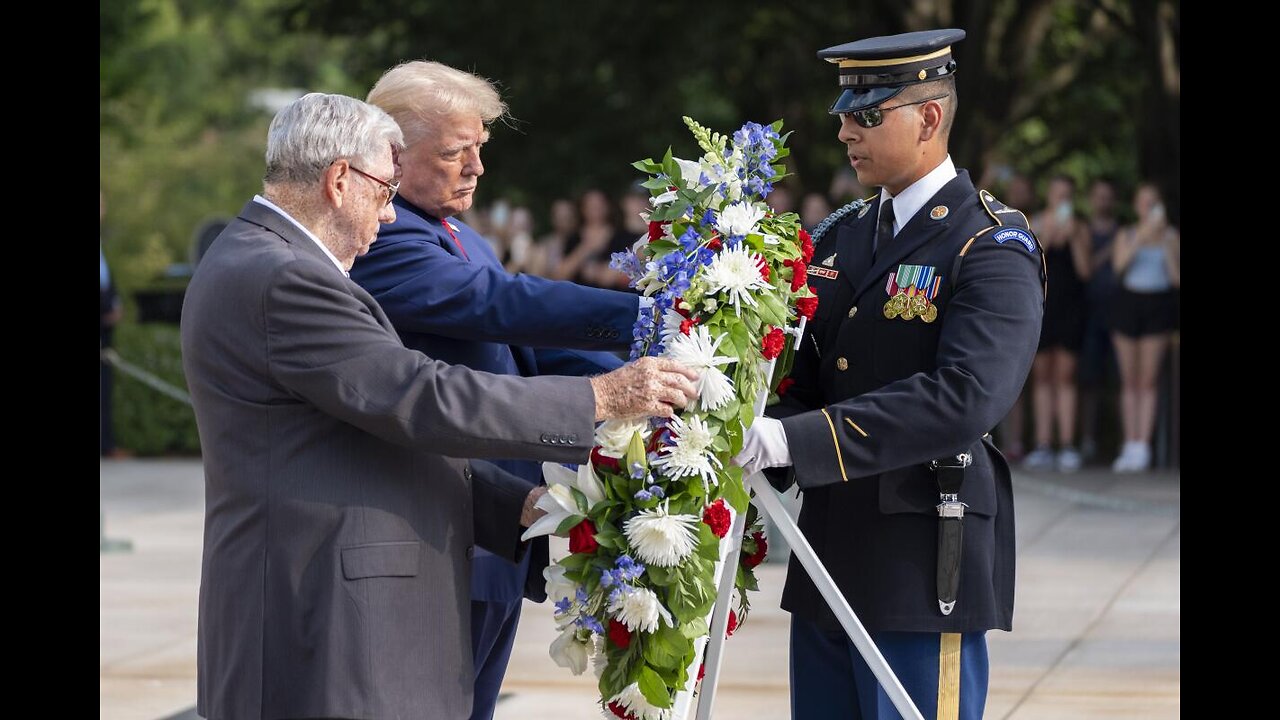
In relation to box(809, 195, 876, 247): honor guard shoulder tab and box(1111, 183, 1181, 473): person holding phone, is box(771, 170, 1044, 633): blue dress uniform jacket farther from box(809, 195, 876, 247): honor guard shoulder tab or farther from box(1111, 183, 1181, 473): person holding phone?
box(1111, 183, 1181, 473): person holding phone

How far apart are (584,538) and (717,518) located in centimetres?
29

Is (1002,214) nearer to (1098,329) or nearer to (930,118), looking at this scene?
(930,118)

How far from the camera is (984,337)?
3.63 metres

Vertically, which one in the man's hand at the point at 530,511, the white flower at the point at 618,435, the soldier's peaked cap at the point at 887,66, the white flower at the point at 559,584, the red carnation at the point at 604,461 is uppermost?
the soldier's peaked cap at the point at 887,66

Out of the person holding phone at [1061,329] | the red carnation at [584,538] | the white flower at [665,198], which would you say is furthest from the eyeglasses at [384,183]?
the person holding phone at [1061,329]

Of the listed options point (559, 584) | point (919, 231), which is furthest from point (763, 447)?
point (919, 231)

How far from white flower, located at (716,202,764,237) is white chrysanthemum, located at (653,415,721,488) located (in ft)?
1.40

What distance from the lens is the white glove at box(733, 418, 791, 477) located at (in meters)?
3.66

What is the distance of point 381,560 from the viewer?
3.39 meters

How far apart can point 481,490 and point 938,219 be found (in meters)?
1.23

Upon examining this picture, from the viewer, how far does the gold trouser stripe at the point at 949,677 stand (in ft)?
12.3

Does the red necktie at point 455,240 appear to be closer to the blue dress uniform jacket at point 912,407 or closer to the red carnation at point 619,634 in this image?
the blue dress uniform jacket at point 912,407

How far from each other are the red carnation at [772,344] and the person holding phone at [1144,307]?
9669mm

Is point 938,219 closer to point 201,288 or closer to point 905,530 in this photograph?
point 905,530
